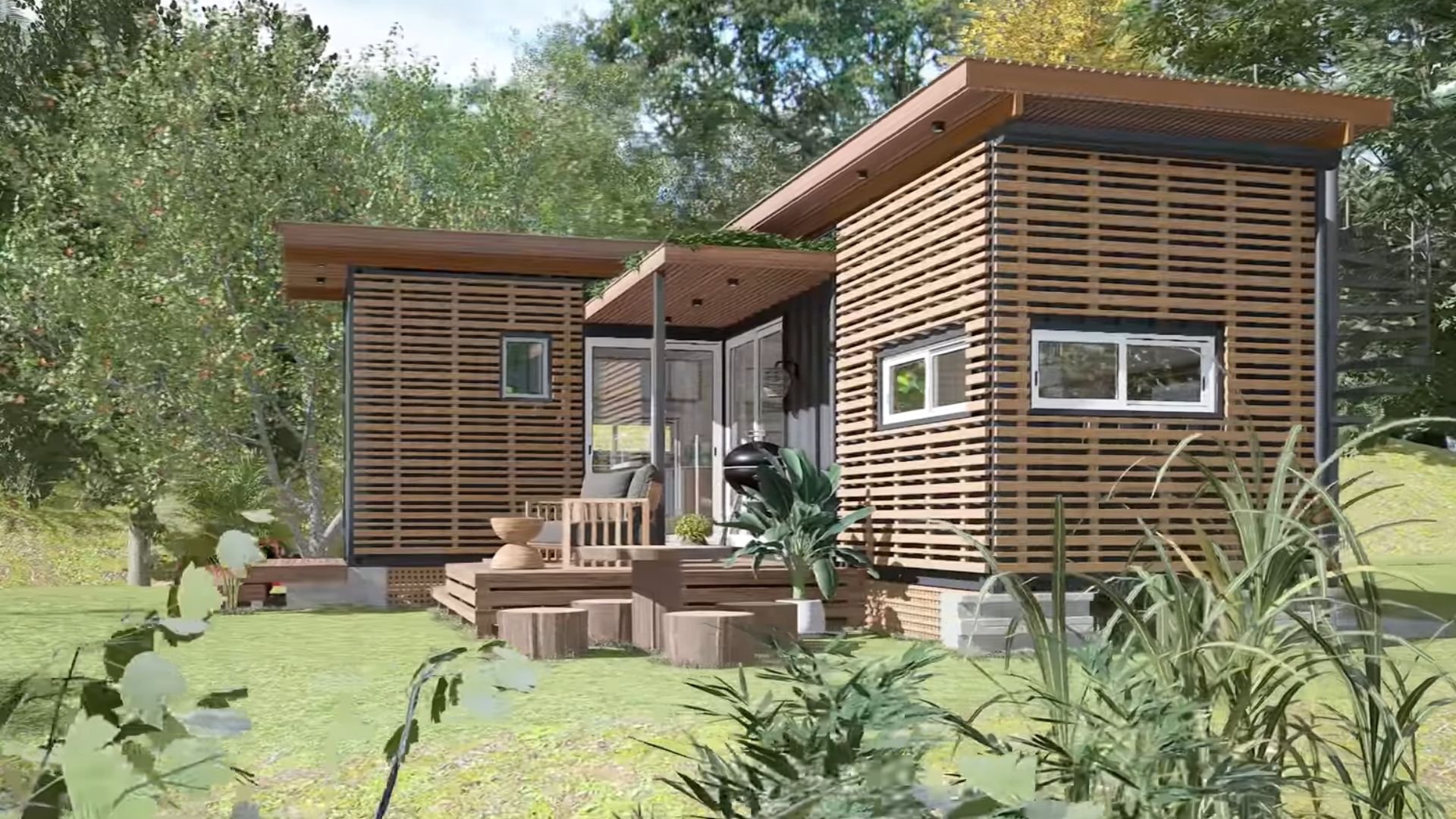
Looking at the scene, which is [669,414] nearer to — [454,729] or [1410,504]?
[454,729]

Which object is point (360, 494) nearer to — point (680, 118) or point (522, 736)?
point (522, 736)

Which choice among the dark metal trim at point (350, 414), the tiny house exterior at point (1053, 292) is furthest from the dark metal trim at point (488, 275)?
the tiny house exterior at point (1053, 292)

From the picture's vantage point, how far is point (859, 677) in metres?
1.96

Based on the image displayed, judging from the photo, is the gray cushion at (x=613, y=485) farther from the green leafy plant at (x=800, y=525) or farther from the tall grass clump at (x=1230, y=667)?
the tall grass clump at (x=1230, y=667)

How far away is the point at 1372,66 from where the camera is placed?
16.8 metres

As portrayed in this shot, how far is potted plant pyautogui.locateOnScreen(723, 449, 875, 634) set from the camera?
10.2 meters

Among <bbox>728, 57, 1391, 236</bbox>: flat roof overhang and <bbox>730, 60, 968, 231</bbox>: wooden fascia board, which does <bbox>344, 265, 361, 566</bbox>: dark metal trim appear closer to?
<bbox>730, 60, 968, 231</bbox>: wooden fascia board

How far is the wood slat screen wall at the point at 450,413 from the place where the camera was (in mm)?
13688

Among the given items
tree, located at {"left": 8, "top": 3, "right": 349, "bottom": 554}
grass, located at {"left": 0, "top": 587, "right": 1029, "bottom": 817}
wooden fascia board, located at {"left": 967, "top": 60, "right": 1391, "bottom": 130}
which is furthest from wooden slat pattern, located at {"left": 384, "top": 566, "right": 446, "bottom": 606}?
wooden fascia board, located at {"left": 967, "top": 60, "right": 1391, "bottom": 130}

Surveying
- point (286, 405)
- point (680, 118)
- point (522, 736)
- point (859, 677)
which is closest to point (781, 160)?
point (680, 118)

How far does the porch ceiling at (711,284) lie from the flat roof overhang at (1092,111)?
126 centimetres

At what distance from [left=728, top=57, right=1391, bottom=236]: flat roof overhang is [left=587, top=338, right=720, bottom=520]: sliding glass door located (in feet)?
16.9

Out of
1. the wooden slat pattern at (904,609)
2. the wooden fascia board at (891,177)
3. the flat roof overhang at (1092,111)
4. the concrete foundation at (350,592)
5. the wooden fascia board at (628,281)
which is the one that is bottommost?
the concrete foundation at (350,592)

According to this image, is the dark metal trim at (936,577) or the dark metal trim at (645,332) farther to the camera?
the dark metal trim at (645,332)
